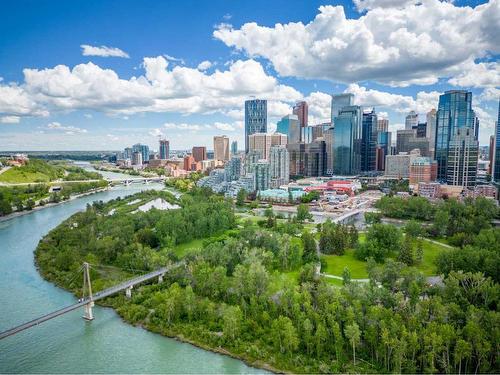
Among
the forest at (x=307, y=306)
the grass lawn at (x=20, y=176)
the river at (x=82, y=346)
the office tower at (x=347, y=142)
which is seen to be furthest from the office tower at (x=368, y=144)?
the river at (x=82, y=346)

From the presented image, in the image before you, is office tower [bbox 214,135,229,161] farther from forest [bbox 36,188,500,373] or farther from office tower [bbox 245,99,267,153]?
forest [bbox 36,188,500,373]

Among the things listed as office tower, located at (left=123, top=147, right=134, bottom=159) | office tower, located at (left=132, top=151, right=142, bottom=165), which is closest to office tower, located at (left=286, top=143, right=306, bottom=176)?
office tower, located at (left=132, top=151, right=142, bottom=165)

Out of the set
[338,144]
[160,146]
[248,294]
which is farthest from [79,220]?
[160,146]

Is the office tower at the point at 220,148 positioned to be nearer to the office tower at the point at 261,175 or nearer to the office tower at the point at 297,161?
the office tower at the point at 297,161

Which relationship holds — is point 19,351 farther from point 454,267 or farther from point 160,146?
Result: point 160,146

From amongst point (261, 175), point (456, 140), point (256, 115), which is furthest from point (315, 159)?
point (256, 115)
